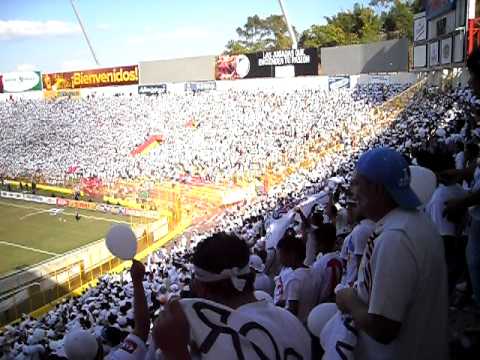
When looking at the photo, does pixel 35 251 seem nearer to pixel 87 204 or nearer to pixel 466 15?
pixel 87 204

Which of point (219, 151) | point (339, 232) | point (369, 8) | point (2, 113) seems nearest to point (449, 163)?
point (339, 232)

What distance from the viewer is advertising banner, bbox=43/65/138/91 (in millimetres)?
43500

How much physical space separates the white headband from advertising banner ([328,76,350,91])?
31.9 metres

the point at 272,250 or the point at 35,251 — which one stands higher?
the point at 272,250

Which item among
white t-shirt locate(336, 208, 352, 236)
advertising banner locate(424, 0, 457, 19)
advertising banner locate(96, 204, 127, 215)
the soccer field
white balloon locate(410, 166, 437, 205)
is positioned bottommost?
the soccer field

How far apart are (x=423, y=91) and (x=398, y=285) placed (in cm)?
2573

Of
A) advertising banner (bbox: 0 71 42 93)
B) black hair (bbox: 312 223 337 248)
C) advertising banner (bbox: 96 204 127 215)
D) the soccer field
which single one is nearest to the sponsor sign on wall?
the soccer field

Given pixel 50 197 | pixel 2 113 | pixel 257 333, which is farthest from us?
pixel 2 113

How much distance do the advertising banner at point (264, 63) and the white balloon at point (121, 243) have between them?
32.6 m

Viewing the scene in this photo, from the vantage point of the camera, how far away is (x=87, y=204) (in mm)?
25359

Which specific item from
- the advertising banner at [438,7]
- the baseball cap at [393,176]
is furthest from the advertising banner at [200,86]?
the baseball cap at [393,176]

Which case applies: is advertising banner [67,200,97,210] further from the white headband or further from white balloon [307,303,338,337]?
the white headband

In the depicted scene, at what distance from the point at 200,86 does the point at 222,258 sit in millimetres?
39011

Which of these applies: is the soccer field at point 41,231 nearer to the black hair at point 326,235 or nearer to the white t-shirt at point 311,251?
the white t-shirt at point 311,251
